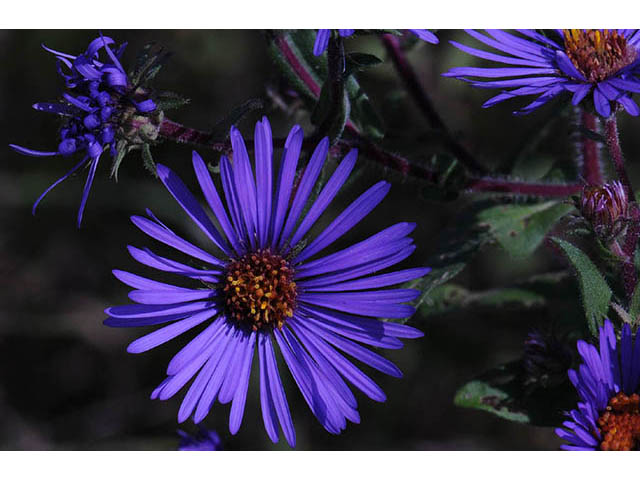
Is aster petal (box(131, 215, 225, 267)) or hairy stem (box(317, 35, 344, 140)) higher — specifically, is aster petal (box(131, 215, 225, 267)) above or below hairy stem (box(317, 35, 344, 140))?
below

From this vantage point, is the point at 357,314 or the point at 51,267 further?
the point at 51,267

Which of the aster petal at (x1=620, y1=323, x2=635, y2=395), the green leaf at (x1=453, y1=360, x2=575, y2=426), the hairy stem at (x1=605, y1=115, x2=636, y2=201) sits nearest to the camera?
the aster petal at (x1=620, y1=323, x2=635, y2=395)

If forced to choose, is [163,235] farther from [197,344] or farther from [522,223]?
[522,223]

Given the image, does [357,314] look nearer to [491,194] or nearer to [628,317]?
[628,317]

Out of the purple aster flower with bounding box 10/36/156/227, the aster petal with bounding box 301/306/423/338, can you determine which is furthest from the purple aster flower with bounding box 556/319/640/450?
the purple aster flower with bounding box 10/36/156/227

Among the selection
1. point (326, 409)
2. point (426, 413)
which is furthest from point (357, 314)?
point (426, 413)

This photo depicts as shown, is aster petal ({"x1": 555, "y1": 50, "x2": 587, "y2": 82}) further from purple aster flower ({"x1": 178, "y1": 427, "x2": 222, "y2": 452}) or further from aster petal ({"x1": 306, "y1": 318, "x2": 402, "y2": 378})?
purple aster flower ({"x1": 178, "y1": 427, "x2": 222, "y2": 452})
